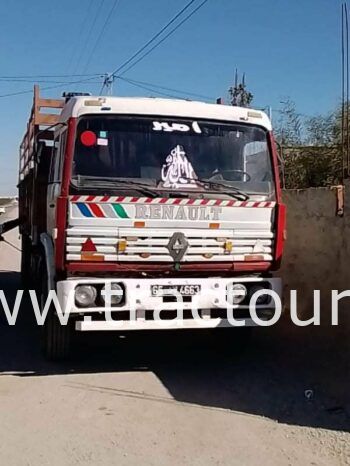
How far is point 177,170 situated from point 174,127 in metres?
0.46

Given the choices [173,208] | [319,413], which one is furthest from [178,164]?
[319,413]

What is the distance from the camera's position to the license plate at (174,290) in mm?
6250

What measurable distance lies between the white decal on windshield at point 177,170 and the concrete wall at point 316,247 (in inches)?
67.0

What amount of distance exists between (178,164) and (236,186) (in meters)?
0.63

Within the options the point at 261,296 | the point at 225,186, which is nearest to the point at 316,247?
the point at 261,296

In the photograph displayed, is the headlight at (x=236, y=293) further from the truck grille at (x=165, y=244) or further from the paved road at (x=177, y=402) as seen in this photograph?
the paved road at (x=177, y=402)

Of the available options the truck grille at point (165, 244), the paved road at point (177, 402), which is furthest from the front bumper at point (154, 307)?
the paved road at point (177, 402)

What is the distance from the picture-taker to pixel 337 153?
10.3 metres

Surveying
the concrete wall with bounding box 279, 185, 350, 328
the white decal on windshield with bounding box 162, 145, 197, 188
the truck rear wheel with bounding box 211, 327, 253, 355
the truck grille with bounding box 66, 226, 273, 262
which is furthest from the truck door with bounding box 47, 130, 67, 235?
the concrete wall with bounding box 279, 185, 350, 328

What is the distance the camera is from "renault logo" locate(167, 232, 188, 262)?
6.24 m

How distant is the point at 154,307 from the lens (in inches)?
245

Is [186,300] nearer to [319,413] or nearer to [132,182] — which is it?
[132,182]

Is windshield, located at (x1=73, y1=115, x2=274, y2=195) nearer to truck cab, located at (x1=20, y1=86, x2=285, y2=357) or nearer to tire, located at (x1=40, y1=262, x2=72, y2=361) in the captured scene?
truck cab, located at (x1=20, y1=86, x2=285, y2=357)

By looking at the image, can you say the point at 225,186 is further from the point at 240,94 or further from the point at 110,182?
the point at 240,94
